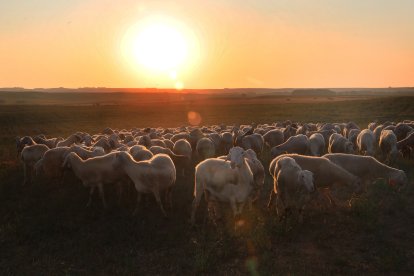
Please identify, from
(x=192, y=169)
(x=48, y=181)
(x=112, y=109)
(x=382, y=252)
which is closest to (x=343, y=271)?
(x=382, y=252)

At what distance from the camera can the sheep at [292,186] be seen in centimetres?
1020

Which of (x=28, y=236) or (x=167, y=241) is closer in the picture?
(x=167, y=241)

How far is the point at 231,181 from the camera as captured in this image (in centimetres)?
1034

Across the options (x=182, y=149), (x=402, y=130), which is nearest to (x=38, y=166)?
(x=182, y=149)

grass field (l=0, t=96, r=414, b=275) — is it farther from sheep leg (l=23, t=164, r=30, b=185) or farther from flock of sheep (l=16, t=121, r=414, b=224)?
sheep leg (l=23, t=164, r=30, b=185)

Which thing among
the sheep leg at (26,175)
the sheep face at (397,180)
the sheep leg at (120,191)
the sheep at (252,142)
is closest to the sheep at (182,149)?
the sheep at (252,142)

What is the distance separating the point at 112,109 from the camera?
6531 centimetres

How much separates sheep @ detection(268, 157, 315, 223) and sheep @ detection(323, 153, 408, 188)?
8.12ft

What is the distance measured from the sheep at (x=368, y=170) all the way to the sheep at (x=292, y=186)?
2476mm

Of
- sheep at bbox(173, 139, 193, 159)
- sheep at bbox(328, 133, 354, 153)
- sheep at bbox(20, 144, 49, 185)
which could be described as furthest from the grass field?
sheep at bbox(328, 133, 354, 153)

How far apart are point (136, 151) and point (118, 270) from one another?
23.4 ft

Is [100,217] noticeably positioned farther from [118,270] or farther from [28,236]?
[118,270]

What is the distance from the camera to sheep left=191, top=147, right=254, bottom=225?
10281 mm

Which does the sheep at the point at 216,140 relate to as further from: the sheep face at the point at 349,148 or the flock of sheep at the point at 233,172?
the sheep face at the point at 349,148
